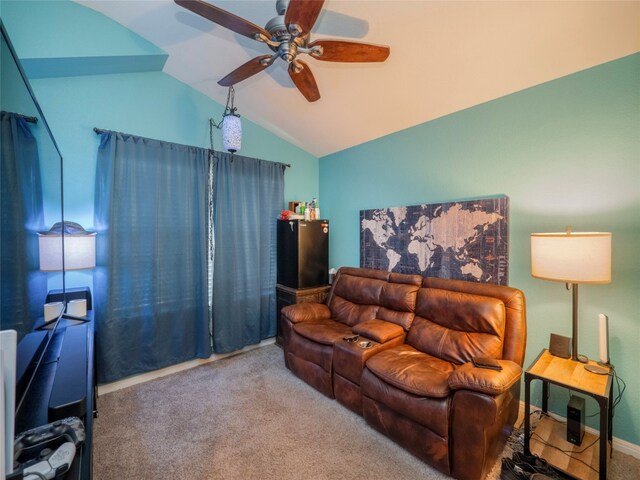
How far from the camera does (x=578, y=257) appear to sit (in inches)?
61.7

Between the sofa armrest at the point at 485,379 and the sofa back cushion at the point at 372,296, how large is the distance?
0.86m

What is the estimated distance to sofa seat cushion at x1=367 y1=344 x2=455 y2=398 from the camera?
1.65 meters

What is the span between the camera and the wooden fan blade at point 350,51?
4.96 feet

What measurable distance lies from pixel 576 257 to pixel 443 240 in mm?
1059

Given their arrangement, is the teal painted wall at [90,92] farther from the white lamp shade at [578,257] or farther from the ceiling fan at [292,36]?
the white lamp shade at [578,257]

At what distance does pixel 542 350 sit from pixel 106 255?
12.0 feet

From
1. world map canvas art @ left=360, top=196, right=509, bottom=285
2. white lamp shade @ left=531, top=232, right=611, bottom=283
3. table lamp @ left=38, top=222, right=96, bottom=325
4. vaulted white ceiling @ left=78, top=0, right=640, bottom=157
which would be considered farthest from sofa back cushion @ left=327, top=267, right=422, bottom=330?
table lamp @ left=38, top=222, right=96, bottom=325

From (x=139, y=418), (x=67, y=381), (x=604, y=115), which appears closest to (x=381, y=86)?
(x=604, y=115)

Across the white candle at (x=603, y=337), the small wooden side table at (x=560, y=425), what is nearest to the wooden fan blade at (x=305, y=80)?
the small wooden side table at (x=560, y=425)

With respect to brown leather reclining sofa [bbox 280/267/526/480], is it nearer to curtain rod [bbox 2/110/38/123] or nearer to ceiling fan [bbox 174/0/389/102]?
ceiling fan [bbox 174/0/389/102]

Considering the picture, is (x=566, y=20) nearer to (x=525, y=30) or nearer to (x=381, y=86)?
(x=525, y=30)

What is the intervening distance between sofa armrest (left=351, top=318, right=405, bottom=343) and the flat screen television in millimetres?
1962

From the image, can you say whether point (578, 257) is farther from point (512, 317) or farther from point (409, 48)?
point (409, 48)

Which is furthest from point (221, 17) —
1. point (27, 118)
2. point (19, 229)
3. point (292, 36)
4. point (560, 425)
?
point (560, 425)
